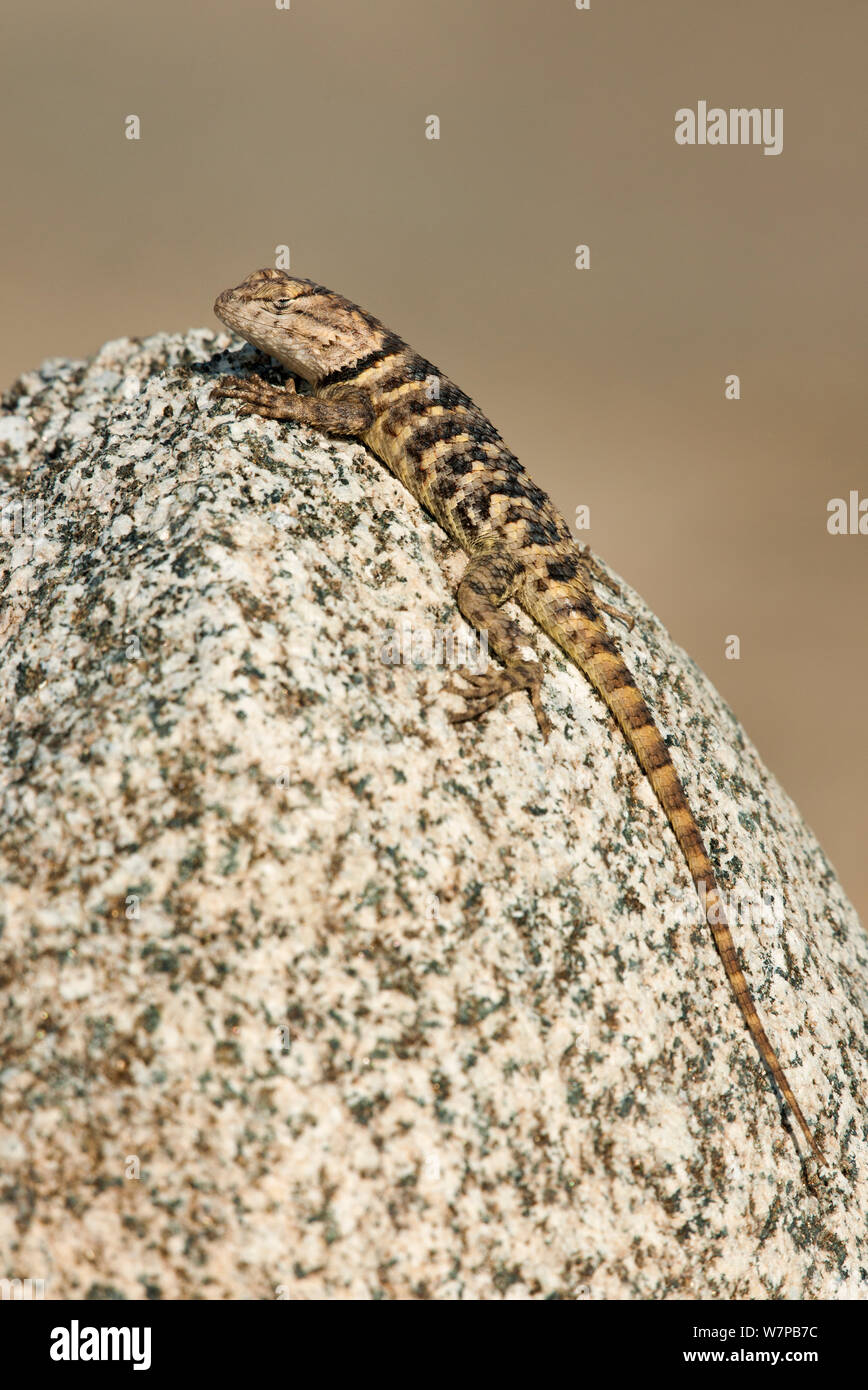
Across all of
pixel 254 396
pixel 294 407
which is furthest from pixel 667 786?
pixel 254 396

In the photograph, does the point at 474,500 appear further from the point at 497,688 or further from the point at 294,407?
the point at 497,688

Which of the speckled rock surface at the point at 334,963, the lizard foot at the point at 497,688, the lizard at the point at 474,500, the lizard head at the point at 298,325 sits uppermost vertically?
the lizard head at the point at 298,325

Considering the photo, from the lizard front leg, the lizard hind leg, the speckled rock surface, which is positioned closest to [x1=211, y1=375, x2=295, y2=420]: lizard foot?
the lizard front leg

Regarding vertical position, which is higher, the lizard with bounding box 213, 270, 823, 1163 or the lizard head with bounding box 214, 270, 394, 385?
the lizard head with bounding box 214, 270, 394, 385

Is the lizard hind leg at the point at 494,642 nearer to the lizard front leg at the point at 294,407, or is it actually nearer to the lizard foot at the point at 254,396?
the lizard front leg at the point at 294,407

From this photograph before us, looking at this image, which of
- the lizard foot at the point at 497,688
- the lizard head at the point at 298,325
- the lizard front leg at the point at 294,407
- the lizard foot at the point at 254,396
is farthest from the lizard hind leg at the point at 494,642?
the lizard head at the point at 298,325

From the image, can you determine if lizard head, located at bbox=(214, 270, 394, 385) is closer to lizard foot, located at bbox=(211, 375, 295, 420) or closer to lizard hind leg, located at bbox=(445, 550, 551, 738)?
lizard foot, located at bbox=(211, 375, 295, 420)
